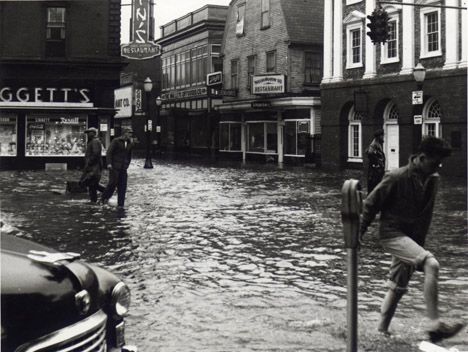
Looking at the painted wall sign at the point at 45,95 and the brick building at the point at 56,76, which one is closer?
the painted wall sign at the point at 45,95

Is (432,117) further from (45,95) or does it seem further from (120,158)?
(120,158)

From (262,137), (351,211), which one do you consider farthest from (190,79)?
(351,211)

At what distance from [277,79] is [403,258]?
32.9 m

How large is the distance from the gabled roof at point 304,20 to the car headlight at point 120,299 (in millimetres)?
36236

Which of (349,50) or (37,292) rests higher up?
(349,50)

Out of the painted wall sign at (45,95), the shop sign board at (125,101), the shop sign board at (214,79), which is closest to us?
the painted wall sign at (45,95)

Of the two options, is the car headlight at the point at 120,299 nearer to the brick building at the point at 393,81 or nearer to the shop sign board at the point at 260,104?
the brick building at the point at 393,81

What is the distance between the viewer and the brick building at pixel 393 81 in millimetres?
26500

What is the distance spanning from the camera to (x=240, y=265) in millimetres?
8242

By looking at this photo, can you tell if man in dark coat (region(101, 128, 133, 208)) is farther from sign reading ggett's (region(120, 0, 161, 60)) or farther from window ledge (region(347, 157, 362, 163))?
window ledge (region(347, 157, 362, 163))

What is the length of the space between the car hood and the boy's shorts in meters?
2.90

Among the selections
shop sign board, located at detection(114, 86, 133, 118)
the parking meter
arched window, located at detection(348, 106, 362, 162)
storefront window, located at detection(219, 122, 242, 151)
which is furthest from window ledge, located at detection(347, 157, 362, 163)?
the parking meter

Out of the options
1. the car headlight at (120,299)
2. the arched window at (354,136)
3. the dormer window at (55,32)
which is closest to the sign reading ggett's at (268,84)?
the arched window at (354,136)

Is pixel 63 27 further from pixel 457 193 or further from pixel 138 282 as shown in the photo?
pixel 138 282
